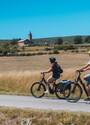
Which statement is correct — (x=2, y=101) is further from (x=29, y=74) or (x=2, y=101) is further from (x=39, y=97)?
(x=29, y=74)

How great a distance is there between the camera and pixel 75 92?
51.8 feet

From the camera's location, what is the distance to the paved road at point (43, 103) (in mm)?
14016

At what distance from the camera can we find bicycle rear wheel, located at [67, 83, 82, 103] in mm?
15578

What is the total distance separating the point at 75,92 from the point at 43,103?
3.81ft

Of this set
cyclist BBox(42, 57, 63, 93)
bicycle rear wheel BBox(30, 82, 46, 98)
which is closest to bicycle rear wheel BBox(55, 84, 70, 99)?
cyclist BBox(42, 57, 63, 93)

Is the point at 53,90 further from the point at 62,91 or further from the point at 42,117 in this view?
the point at 42,117

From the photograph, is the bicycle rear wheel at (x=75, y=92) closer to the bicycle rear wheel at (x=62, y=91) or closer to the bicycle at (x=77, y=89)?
the bicycle at (x=77, y=89)

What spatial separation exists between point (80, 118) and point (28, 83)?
9920mm

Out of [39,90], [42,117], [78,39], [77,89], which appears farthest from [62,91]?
[78,39]

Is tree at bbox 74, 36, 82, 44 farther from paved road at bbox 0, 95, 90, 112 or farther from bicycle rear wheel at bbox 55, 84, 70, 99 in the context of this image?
bicycle rear wheel at bbox 55, 84, 70, 99

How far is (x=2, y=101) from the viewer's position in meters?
16.4

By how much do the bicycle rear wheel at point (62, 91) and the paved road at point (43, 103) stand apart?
0.33 meters

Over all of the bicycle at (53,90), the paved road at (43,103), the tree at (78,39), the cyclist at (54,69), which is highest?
the cyclist at (54,69)

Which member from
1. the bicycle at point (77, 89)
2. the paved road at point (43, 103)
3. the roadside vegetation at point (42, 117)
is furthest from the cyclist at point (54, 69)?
the roadside vegetation at point (42, 117)
